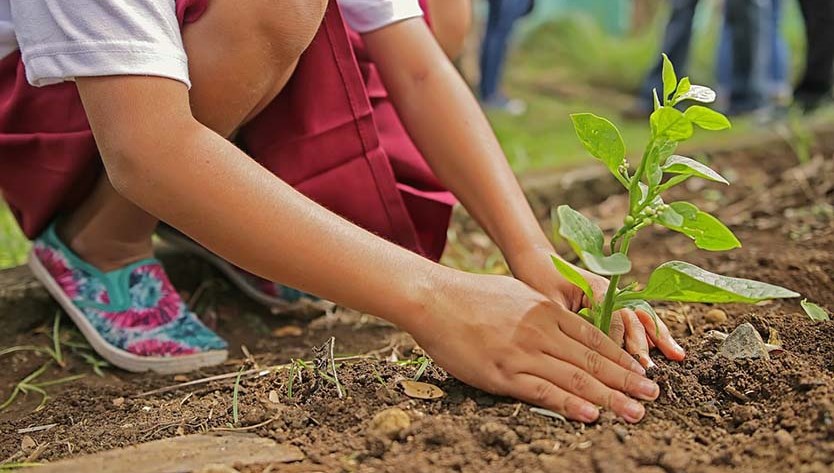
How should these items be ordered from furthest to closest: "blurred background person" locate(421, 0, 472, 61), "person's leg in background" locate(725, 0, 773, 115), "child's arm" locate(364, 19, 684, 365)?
"person's leg in background" locate(725, 0, 773, 115)
"blurred background person" locate(421, 0, 472, 61)
"child's arm" locate(364, 19, 684, 365)

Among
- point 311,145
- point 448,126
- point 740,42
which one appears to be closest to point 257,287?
point 311,145

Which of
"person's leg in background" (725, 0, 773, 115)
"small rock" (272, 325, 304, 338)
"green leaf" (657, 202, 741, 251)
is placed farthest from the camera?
"person's leg in background" (725, 0, 773, 115)

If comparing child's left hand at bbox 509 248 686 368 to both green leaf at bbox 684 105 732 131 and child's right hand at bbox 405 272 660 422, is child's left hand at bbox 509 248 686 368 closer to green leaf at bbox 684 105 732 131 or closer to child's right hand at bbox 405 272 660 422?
child's right hand at bbox 405 272 660 422

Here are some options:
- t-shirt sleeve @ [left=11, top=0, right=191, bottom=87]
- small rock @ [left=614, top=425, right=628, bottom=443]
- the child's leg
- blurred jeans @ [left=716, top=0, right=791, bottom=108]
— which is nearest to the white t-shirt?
t-shirt sleeve @ [left=11, top=0, right=191, bottom=87]

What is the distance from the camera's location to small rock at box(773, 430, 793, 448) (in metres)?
1.11

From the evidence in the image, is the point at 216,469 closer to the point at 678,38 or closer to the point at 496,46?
the point at 678,38

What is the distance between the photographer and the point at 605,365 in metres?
1.23

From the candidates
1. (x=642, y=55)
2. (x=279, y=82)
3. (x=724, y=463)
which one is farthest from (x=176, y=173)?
(x=642, y=55)

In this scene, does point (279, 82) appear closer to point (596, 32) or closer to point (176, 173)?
point (176, 173)

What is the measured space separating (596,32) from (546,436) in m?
6.57

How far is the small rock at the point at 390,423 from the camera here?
3.89 ft

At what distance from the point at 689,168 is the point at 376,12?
2.61 feet

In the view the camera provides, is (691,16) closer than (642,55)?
Yes

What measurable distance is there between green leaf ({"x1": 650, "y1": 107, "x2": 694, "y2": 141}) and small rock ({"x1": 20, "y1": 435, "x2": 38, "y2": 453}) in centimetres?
96
